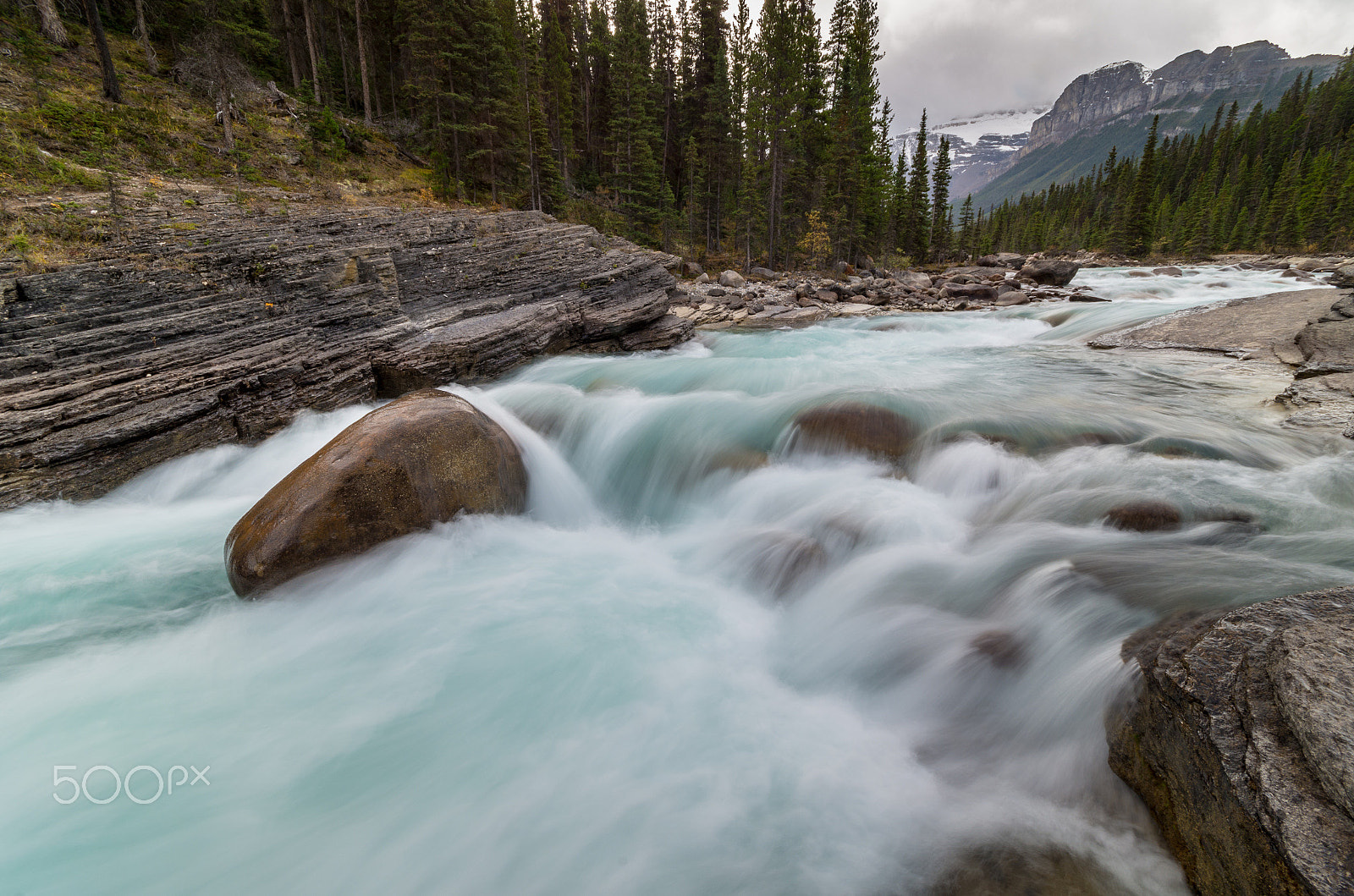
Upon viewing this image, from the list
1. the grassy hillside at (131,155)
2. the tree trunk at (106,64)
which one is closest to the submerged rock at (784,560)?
the grassy hillside at (131,155)

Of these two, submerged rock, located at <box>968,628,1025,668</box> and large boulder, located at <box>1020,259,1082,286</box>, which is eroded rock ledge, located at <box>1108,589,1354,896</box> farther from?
large boulder, located at <box>1020,259,1082,286</box>

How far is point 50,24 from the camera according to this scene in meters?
17.2

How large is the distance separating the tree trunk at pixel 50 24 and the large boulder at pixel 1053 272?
4216cm

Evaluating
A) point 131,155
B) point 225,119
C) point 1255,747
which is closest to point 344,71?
point 225,119

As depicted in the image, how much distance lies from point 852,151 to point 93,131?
126 feet

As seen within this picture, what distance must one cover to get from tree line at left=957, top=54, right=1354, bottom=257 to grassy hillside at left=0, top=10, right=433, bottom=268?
231 feet

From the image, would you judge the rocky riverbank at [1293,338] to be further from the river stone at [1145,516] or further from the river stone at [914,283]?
the river stone at [914,283]

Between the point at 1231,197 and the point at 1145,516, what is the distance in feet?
285

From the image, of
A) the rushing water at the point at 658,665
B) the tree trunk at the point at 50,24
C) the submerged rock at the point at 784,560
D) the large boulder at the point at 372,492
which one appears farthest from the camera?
the tree trunk at the point at 50,24

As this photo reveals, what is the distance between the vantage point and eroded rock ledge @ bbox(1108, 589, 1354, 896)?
158cm

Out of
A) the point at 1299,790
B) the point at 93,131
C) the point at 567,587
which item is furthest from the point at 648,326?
the point at 93,131

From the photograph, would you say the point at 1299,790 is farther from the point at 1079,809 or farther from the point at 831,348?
the point at 831,348

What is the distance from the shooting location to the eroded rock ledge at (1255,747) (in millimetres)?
1584

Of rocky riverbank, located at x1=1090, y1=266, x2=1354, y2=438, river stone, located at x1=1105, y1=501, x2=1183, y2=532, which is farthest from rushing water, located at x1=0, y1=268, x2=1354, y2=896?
rocky riverbank, located at x1=1090, y1=266, x2=1354, y2=438
